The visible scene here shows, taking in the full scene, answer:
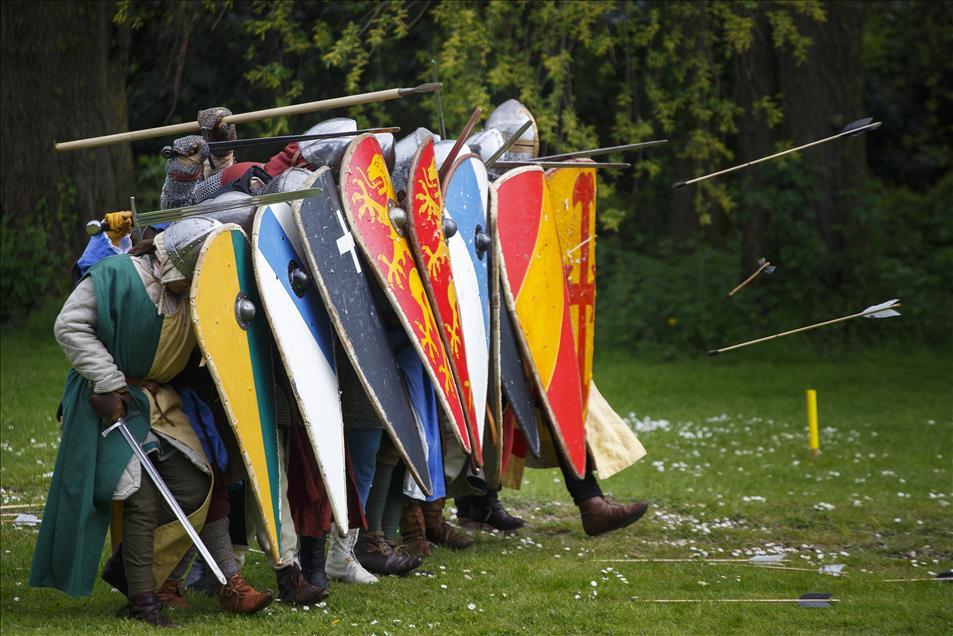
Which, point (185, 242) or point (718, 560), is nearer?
point (185, 242)

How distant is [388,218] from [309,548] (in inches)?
43.9

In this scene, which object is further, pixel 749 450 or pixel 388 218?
pixel 749 450

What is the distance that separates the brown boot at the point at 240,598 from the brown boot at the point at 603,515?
1.62 m

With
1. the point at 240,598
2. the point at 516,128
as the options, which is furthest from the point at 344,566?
the point at 516,128

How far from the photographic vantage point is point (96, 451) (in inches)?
161

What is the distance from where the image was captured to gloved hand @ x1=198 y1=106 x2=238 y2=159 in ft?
15.0

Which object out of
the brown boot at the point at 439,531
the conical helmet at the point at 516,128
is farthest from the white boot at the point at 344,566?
the conical helmet at the point at 516,128

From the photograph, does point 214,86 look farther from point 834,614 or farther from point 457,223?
point 834,614

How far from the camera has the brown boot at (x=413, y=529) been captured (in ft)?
17.1

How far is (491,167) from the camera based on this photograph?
17.8 feet

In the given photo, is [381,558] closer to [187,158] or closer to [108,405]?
[108,405]

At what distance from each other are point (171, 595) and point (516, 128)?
242 cm

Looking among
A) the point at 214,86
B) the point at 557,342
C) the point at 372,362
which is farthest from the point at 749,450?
the point at 214,86

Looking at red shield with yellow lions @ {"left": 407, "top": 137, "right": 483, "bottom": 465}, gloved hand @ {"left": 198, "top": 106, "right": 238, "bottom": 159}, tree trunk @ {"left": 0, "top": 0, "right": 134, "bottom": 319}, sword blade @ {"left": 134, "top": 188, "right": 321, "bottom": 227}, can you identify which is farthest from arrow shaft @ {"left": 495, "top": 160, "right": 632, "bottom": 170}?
tree trunk @ {"left": 0, "top": 0, "right": 134, "bottom": 319}
